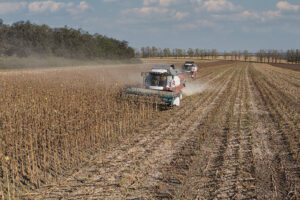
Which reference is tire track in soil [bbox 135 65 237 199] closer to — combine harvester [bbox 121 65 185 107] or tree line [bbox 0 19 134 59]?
combine harvester [bbox 121 65 185 107]

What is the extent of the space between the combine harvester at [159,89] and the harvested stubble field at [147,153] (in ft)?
2.20

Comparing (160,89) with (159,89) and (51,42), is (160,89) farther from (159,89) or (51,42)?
(51,42)

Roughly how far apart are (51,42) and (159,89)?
39.3 meters

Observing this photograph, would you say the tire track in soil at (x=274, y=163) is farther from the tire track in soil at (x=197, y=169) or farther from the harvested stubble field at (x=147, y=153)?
the tire track in soil at (x=197, y=169)

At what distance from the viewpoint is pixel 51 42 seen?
4534 centimetres

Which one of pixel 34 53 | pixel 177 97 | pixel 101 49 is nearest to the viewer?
pixel 177 97

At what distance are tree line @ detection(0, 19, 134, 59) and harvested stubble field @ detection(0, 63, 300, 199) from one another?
32571 mm

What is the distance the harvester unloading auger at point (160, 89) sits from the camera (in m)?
11.2

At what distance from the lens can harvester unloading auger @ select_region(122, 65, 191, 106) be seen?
11.2 meters

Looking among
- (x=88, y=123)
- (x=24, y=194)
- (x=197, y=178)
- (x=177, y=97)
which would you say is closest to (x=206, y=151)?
(x=197, y=178)

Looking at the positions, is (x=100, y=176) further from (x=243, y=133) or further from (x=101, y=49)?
(x=101, y=49)

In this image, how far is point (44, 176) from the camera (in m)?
5.03

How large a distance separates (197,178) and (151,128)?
381 cm

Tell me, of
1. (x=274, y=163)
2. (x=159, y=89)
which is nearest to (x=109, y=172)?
(x=274, y=163)
